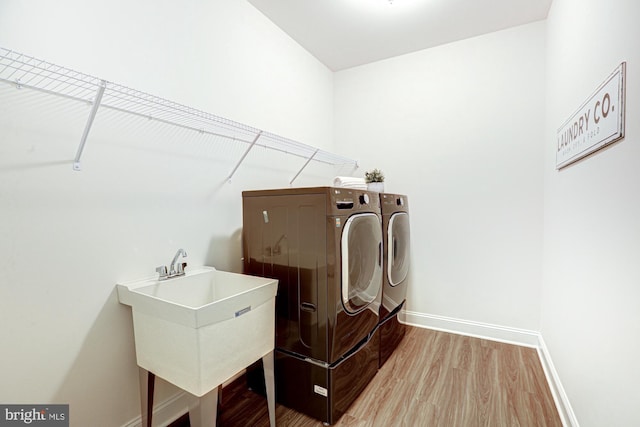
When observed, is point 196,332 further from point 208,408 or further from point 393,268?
point 393,268

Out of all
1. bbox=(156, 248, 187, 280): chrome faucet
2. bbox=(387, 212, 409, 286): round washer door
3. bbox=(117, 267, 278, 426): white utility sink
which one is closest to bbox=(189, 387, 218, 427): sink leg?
bbox=(117, 267, 278, 426): white utility sink

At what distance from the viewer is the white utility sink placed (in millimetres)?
1126

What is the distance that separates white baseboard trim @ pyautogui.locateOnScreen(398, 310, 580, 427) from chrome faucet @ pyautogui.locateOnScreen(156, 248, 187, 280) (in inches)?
71.4

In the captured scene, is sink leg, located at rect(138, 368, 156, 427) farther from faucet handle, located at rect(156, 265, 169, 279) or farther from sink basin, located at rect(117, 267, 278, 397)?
faucet handle, located at rect(156, 265, 169, 279)

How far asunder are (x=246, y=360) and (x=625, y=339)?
1447 mm

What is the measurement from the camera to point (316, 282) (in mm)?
1567

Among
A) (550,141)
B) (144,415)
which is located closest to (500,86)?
(550,141)

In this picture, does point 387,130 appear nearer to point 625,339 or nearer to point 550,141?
point 550,141

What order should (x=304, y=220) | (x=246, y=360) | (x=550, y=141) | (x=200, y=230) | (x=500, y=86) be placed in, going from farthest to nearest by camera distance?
(x=500, y=86) → (x=550, y=141) → (x=200, y=230) → (x=304, y=220) → (x=246, y=360)

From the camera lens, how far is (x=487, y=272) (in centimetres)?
266


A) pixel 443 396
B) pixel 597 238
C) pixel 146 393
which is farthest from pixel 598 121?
pixel 146 393

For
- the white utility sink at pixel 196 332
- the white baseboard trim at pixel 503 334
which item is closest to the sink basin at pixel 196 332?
the white utility sink at pixel 196 332

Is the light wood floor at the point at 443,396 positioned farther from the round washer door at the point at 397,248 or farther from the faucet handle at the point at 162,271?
the faucet handle at the point at 162,271

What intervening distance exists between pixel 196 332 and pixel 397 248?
1.67m
